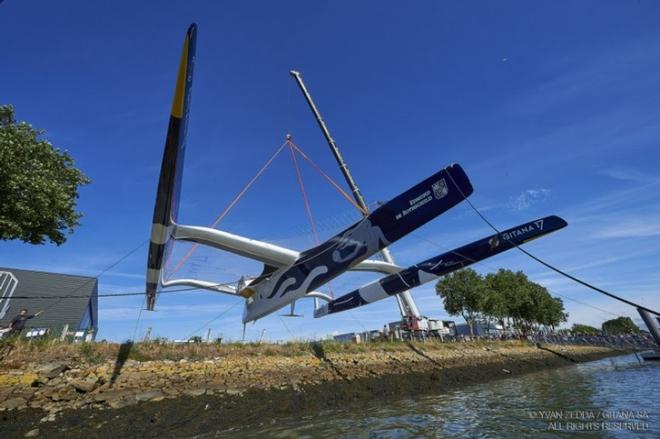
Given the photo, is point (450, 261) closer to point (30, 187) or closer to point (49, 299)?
point (30, 187)

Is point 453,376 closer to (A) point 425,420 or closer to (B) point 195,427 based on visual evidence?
(A) point 425,420

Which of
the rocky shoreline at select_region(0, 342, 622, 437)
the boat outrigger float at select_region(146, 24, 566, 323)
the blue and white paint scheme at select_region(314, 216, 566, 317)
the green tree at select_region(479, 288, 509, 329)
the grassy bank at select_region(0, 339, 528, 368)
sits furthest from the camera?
the green tree at select_region(479, 288, 509, 329)

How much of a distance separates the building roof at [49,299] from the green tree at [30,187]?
14.2 metres

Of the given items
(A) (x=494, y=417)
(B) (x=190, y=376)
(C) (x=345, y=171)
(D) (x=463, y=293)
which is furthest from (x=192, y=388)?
(D) (x=463, y=293)

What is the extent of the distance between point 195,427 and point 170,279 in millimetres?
6313

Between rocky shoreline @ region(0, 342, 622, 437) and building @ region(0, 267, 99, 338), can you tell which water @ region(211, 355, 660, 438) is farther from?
building @ region(0, 267, 99, 338)

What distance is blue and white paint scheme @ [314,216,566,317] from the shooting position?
14.0 m

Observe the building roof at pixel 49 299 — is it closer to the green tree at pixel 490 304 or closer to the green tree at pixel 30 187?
the green tree at pixel 30 187

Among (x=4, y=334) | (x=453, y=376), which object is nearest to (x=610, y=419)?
(x=453, y=376)

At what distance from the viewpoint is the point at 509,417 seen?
8414 millimetres

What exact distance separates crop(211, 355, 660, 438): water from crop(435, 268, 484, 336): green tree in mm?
22120

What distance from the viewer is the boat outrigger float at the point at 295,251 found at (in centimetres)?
682

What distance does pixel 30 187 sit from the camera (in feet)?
36.6

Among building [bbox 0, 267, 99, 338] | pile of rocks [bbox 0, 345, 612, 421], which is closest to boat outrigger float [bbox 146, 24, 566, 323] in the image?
pile of rocks [bbox 0, 345, 612, 421]
